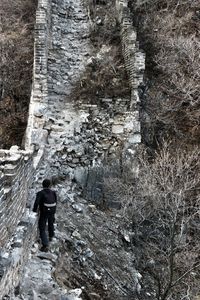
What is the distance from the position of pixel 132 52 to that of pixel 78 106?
2.34 meters

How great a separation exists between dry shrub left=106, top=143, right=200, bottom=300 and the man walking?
2547 millimetres

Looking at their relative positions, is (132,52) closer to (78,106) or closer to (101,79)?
(101,79)

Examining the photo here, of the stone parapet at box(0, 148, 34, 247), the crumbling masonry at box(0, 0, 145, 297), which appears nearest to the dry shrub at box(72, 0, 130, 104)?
the crumbling masonry at box(0, 0, 145, 297)

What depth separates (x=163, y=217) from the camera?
1068 centimetres

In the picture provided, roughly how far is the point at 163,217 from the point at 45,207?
13.8ft

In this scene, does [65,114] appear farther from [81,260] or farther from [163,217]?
[81,260]

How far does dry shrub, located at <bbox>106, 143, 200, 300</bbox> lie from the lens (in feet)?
30.3

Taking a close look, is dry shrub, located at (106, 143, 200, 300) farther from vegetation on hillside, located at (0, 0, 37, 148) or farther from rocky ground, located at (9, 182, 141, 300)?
vegetation on hillside, located at (0, 0, 37, 148)

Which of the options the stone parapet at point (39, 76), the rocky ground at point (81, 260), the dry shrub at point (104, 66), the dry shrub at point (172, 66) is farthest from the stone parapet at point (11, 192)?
the dry shrub at point (172, 66)

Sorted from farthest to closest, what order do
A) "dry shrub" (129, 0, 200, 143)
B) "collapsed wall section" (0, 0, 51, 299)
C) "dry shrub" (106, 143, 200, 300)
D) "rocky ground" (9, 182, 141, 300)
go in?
"dry shrub" (129, 0, 200, 143) < "dry shrub" (106, 143, 200, 300) < "rocky ground" (9, 182, 141, 300) < "collapsed wall section" (0, 0, 51, 299)

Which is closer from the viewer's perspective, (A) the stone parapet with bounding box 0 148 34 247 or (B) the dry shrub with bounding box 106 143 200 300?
(A) the stone parapet with bounding box 0 148 34 247

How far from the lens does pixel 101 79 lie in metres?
13.6

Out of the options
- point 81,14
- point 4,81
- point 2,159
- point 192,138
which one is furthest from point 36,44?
point 2,159

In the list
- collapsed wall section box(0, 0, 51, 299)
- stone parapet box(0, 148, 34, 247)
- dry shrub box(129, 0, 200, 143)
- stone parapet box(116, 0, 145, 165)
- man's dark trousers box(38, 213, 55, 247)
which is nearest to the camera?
collapsed wall section box(0, 0, 51, 299)
